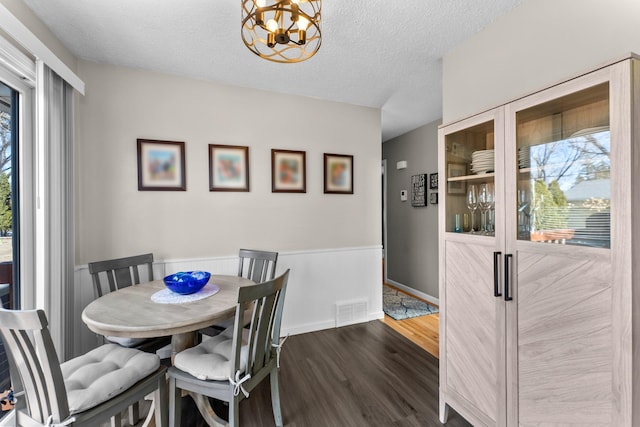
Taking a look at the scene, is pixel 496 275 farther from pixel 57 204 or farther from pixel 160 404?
pixel 57 204

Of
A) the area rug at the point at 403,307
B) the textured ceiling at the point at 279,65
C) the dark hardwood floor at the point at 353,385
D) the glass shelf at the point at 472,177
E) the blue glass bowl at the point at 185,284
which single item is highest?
the textured ceiling at the point at 279,65

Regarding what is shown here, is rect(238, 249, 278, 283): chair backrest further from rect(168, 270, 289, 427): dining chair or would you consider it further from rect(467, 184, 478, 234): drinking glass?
rect(467, 184, 478, 234): drinking glass

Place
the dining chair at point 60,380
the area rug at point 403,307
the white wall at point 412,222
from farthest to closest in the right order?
the white wall at point 412,222
the area rug at point 403,307
the dining chair at point 60,380

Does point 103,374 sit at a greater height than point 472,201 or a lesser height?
lesser

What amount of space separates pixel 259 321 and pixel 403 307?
9.35 ft

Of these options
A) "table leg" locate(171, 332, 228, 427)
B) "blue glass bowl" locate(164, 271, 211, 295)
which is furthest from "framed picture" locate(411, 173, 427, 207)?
"table leg" locate(171, 332, 228, 427)

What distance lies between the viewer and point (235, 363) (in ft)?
4.50

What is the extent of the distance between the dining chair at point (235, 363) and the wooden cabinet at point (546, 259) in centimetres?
110

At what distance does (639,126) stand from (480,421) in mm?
1539

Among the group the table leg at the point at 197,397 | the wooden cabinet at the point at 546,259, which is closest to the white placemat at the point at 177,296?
the table leg at the point at 197,397

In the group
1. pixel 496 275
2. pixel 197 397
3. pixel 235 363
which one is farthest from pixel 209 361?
pixel 496 275

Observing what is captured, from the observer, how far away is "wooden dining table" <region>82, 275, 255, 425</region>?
140 centimetres

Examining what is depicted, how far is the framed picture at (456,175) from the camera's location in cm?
172

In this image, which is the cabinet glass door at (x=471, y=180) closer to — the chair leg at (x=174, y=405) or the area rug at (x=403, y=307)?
the chair leg at (x=174, y=405)
